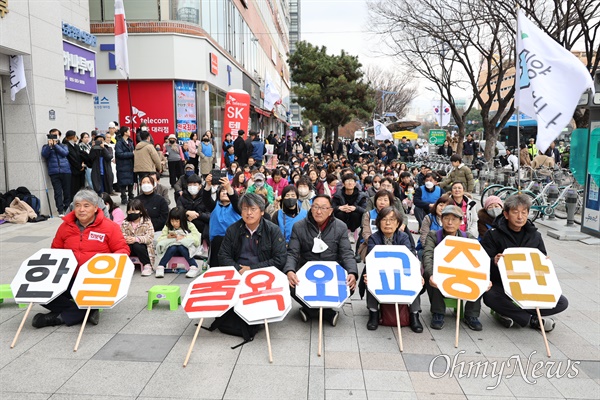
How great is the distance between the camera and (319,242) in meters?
5.48

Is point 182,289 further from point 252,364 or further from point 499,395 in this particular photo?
point 499,395

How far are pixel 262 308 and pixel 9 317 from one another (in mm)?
2889

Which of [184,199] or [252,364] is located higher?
[184,199]

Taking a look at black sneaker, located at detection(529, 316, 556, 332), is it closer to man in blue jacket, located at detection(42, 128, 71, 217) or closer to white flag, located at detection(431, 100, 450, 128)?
man in blue jacket, located at detection(42, 128, 71, 217)

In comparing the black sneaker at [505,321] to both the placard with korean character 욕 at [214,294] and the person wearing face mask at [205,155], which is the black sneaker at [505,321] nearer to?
the placard with korean character 욕 at [214,294]

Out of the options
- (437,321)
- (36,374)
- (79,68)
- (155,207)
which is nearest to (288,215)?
(155,207)

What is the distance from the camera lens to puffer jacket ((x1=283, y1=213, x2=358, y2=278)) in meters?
5.54

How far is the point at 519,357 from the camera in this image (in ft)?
14.9

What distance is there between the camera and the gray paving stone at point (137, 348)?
442 cm

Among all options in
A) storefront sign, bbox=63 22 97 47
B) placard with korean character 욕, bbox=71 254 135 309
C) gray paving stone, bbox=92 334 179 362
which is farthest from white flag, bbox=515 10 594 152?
storefront sign, bbox=63 22 97 47

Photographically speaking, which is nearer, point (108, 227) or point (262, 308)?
point (262, 308)

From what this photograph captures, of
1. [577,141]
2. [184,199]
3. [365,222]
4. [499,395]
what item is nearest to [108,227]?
[184,199]

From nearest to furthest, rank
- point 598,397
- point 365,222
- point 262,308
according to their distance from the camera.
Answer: point 598,397, point 262,308, point 365,222

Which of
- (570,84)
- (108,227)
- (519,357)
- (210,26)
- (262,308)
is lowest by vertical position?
(519,357)
